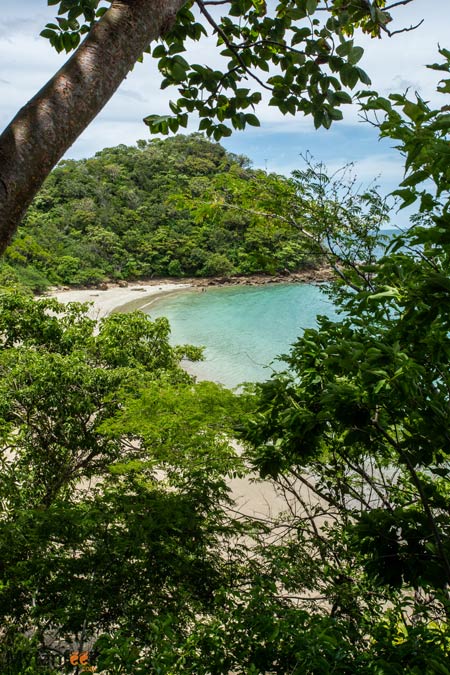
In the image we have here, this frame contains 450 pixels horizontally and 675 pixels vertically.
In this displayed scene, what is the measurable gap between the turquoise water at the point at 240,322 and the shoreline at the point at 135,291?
4.64 ft

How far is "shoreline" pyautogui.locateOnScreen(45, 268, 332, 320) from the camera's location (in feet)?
101

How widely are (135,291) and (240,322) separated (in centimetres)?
1313

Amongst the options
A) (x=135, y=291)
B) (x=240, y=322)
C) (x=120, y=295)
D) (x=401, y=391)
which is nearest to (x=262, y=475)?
(x=401, y=391)

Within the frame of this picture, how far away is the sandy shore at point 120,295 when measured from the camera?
1206 inches

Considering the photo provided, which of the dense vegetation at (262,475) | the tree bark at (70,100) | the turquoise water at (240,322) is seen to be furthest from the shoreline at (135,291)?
the tree bark at (70,100)

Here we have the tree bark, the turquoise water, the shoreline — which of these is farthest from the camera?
the shoreline

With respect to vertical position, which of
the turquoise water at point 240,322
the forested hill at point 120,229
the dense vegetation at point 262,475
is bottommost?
the dense vegetation at point 262,475

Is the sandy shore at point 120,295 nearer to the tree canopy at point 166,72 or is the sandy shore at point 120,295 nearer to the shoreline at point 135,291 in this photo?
Result: the shoreline at point 135,291

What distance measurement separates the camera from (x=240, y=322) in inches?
1149

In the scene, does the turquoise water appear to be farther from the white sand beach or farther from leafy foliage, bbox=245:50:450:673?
leafy foliage, bbox=245:50:450:673

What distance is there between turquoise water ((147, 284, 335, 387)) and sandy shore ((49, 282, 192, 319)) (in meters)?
1.59

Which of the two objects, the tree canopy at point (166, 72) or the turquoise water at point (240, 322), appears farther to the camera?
the turquoise water at point (240, 322)

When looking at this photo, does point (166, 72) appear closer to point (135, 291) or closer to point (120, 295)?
point (120, 295)

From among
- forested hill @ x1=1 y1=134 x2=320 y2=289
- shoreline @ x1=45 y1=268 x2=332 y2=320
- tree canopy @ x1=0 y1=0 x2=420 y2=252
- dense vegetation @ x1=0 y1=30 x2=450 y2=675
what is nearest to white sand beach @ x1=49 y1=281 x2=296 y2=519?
shoreline @ x1=45 y1=268 x2=332 y2=320
